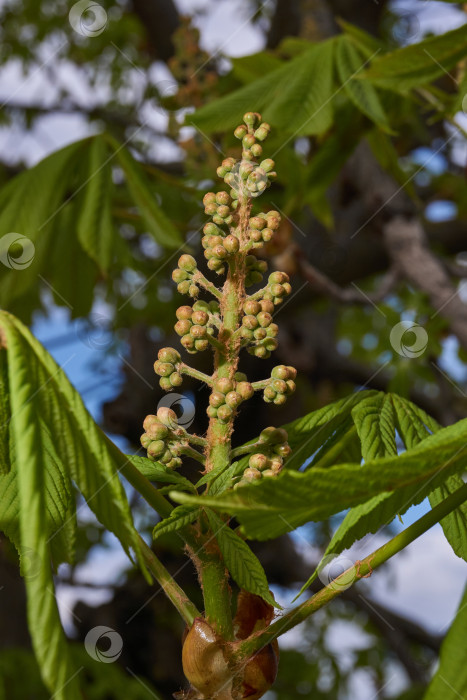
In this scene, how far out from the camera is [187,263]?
2.36 feet

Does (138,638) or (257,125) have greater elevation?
(257,125)

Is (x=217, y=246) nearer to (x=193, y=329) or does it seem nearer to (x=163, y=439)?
(x=193, y=329)

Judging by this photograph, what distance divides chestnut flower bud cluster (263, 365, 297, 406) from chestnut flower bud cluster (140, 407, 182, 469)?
0.30 feet

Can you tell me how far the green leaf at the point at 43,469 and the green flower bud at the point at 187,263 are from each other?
0.67ft

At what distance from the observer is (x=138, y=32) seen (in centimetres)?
393

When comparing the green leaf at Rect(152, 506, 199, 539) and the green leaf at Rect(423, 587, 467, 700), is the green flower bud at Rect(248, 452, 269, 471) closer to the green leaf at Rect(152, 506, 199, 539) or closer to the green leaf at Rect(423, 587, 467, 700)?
the green leaf at Rect(152, 506, 199, 539)

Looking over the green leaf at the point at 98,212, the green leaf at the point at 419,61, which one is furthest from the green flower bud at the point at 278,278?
the green leaf at the point at 98,212

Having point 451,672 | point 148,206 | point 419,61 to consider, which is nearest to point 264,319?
point 451,672

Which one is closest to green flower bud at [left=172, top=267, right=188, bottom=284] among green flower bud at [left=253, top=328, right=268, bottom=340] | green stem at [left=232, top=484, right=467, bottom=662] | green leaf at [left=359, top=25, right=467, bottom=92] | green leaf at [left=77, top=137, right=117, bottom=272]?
green flower bud at [left=253, top=328, right=268, bottom=340]

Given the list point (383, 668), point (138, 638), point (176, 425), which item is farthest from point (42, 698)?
point (383, 668)

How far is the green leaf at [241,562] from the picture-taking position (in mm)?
612

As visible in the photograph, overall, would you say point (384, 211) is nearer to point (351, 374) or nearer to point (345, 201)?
point (345, 201)

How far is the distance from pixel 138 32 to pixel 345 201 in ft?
5.41

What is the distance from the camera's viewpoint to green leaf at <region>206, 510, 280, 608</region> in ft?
2.01
